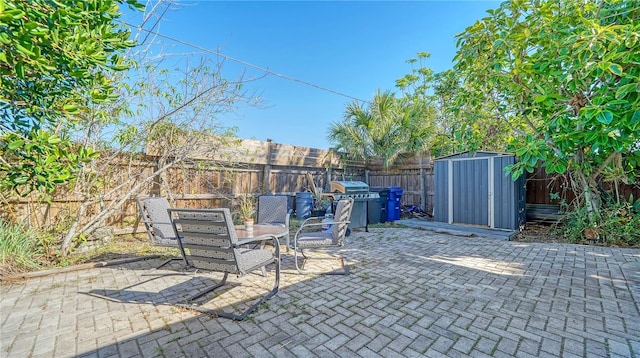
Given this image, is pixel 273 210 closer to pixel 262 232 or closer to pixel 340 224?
pixel 262 232

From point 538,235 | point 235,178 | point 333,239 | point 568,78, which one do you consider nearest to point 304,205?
point 235,178

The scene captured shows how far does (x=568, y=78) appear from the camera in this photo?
14.5 feet

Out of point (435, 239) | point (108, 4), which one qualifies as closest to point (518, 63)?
point (435, 239)

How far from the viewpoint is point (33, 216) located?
14.8 feet

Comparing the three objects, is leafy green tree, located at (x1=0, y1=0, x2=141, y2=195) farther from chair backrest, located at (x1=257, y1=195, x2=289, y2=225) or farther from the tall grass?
chair backrest, located at (x1=257, y1=195, x2=289, y2=225)

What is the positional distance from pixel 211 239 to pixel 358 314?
1502 millimetres

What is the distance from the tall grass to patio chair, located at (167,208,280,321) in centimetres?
265

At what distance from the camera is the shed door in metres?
6.59

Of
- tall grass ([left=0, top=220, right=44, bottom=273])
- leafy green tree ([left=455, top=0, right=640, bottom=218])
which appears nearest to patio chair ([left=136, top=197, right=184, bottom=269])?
tall grass ([left=0, top=220, right=44, bottom=273])

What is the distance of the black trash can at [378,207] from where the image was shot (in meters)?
7.73

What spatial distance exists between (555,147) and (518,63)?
66.8 inches

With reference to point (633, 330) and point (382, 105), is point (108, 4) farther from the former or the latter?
point (382, 105)

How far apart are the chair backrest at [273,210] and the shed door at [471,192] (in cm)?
479

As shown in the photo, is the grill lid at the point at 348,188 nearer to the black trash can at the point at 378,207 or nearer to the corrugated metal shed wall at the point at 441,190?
the black trash can at the point at 378,207
